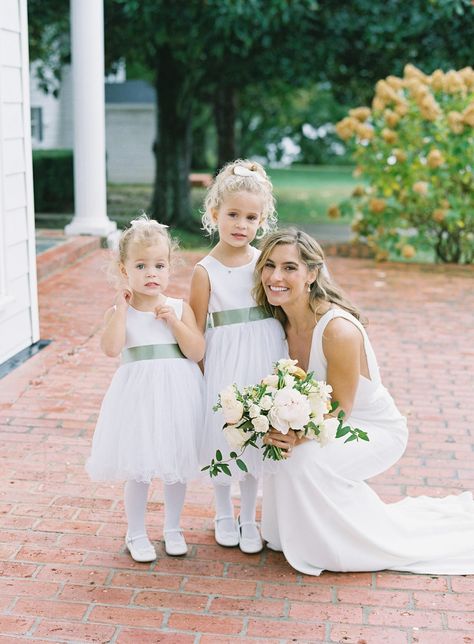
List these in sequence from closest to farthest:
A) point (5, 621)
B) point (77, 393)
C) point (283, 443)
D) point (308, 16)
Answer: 1. point (5, 621)
2. point (283, 443)
3. point (77, 393)
4. point (308, 16)

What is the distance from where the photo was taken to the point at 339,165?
114 ft

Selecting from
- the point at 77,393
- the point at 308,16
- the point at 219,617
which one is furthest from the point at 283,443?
the point at 308,16

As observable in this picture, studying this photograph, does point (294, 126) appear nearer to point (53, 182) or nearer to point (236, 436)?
point (53, 182)

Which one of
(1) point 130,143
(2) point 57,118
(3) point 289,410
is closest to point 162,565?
(3) point 289,410

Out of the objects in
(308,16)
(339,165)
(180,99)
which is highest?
(308,16)

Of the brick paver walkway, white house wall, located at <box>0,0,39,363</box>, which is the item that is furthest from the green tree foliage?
the brick paver walkway

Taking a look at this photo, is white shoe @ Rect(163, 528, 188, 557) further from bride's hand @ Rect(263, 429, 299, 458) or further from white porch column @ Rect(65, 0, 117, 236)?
white porch column @ Rect(65, 0, 117, 236)

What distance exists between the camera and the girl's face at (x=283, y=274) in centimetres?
354

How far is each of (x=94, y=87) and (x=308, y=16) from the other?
346 cm

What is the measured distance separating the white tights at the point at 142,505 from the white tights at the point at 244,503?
0.59 feet

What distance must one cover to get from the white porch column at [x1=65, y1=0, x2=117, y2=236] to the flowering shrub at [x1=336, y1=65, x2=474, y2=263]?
2.76 meters

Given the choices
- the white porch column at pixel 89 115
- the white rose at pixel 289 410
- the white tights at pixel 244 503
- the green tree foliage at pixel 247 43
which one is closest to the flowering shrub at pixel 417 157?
the green tree foliage at pixel 247 43

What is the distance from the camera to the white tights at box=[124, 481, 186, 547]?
143 inches

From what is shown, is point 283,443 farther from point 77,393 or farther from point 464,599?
point 77,393
